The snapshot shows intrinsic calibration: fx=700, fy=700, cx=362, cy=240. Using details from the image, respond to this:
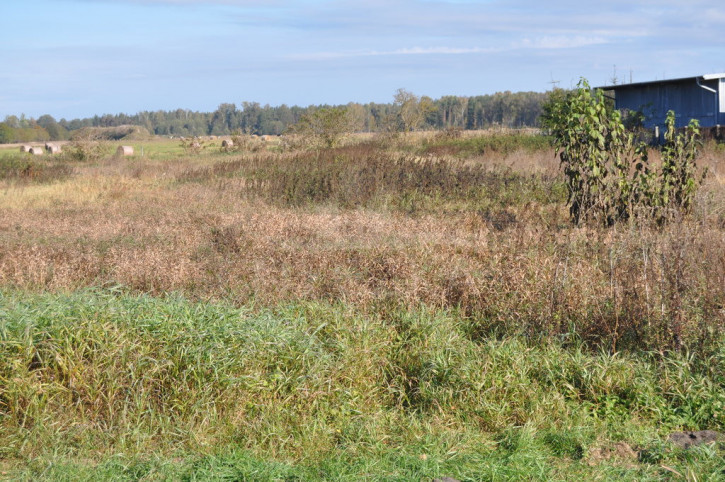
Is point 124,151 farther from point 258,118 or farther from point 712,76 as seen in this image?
point 258,118

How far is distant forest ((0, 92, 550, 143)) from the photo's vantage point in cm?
7575

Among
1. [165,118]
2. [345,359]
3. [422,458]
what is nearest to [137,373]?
[345,359]

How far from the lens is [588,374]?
507cm

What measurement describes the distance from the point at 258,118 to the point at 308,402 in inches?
4700

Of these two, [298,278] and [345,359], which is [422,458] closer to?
[345,359]

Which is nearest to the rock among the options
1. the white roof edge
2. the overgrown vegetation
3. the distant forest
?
the overgrown vegetation

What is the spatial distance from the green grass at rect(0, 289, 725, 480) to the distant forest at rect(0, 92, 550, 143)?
34.3 meters

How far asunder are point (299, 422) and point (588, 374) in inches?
83.0

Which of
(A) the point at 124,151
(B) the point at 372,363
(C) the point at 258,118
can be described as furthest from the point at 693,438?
(C) the point at 258,118

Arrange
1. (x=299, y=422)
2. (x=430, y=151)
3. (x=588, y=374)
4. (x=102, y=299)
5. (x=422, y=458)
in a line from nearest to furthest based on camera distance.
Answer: (x=422, y=458) → (x=299, y=422) → (x=588, y=374) → (x=102, y=299) → (x=430, y=151)

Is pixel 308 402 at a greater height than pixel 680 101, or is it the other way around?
pixel 680 101

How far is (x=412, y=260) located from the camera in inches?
324

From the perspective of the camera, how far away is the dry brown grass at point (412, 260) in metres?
5.92

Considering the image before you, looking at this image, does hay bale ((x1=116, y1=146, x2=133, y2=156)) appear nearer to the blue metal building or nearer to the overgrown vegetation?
the blue metal building
